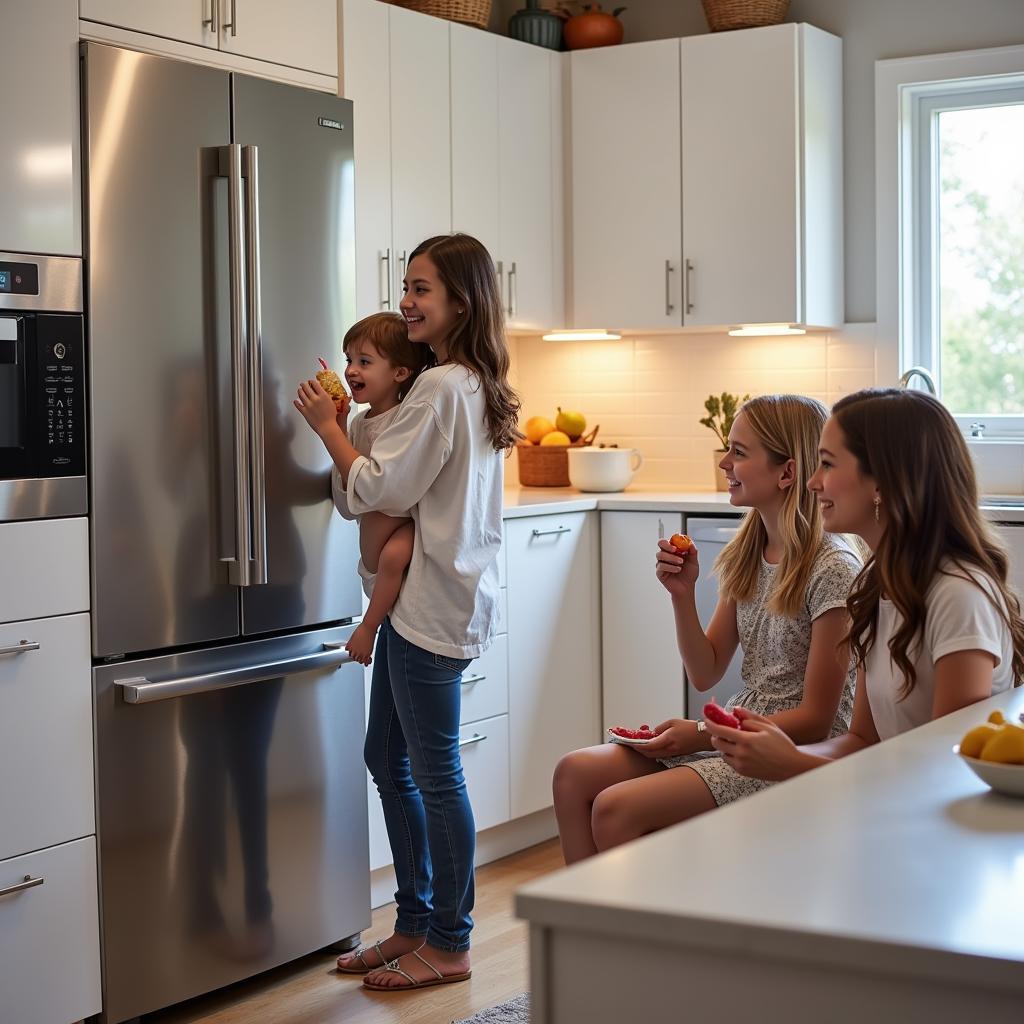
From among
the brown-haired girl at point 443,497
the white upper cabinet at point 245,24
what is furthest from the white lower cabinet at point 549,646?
the white upper cabinet at point 245,24

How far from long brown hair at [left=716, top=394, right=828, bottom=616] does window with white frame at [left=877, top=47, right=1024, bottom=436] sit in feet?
6.10

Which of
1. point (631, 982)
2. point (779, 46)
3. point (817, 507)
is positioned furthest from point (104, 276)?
point (779, 46)

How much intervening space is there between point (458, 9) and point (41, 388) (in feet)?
6.21

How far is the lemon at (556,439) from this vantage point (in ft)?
13.9

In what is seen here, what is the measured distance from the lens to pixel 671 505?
378 centimetres

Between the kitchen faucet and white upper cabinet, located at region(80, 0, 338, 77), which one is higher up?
white upper cabinet, located at region(80, 0, 338, 77)

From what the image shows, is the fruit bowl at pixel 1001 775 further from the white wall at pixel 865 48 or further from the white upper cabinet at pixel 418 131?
the white wall at pixel 865 48

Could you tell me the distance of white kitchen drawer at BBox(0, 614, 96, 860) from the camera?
243cm

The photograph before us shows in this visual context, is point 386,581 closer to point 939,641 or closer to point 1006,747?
point 939,641

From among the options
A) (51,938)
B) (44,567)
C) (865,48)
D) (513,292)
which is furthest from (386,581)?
(865,48)

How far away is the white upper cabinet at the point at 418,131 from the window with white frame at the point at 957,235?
1.28 m

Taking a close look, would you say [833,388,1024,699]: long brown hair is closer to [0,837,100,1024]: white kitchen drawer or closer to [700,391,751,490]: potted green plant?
[0,837,100,1024]: white kitchen drawer

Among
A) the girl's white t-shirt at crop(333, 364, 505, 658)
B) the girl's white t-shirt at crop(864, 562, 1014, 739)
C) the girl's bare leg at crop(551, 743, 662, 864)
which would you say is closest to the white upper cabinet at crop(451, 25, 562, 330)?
the girl's white t-shirt at crop(333, 364, 505, 658)

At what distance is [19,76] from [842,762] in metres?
1.80
